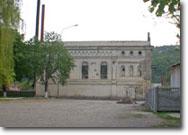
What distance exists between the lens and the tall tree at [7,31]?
2897cm

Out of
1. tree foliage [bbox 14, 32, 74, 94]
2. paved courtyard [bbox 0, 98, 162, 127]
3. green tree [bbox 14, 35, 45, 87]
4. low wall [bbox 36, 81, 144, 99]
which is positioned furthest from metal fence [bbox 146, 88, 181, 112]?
green tree [bbox 14, 35, 45, 87]

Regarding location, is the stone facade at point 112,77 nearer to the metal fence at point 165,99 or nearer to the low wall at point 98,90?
the low wall at point 98,90

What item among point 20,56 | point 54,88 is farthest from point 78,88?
point 20,56

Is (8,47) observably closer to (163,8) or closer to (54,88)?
(54,88)

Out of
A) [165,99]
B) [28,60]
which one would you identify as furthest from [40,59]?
[165,99]

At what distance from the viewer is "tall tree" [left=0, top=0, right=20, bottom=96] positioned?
28969 millimetres

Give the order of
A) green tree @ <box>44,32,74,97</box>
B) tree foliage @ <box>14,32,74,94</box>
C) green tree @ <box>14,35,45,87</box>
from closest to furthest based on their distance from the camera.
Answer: green tree @ <box>44,32,74,97</box> → tree foliage @ <box>14,32,74,94</box> → green tree @ <box>14,35,45,87</box>

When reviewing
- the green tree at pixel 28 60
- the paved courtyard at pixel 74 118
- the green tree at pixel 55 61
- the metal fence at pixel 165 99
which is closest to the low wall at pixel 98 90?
the green tree at pixel 55 61

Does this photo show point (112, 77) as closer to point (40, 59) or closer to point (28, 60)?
point (40, 59)

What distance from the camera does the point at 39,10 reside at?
1672 inches

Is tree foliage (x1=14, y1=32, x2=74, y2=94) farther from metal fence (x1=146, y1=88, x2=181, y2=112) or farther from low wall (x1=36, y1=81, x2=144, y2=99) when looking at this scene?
metal fence (x1=146, y1=88, x2=181, y2=112)

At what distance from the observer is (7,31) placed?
96.4ft

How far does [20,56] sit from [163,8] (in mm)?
35969

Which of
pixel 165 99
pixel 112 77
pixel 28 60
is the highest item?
pixel 28 60
